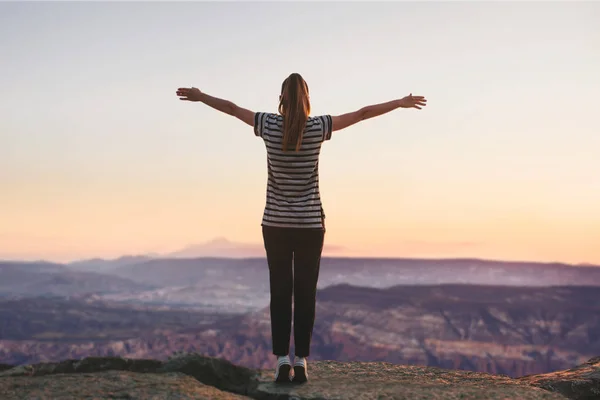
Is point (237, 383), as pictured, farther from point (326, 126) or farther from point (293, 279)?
point (326, 126)

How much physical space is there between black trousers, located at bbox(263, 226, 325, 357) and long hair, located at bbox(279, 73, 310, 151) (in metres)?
0.82

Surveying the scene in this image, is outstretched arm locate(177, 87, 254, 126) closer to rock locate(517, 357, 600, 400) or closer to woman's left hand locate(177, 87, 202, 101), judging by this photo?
woman's left hand locate(177, 87, 202, 101)

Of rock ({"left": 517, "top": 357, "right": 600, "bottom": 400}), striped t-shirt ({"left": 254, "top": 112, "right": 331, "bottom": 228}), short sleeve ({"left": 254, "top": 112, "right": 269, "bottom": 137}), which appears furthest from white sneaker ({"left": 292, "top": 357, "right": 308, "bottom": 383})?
rock ({"left": 517, "top": 357, "right": 600, "bottom": 400})

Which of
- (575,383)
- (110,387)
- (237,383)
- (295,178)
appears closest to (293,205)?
(295,178)

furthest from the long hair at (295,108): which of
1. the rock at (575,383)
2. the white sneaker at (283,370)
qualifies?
the rock at (575,383)

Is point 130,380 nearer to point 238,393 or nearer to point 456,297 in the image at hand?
point 238,393

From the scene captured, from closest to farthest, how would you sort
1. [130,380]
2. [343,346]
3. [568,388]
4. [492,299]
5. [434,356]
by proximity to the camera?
[130,380], [568,388], [434,356], [343,346], [492,299]

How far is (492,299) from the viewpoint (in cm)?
17600

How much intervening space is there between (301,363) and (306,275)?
890 millimetres

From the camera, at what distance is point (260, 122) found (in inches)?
242

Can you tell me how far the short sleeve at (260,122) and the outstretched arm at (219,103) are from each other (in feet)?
0.19

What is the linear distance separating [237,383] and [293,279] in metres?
1.23

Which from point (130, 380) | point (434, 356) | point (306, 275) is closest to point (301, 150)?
point (306, 275)

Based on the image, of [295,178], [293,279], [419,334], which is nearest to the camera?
[295,178]
